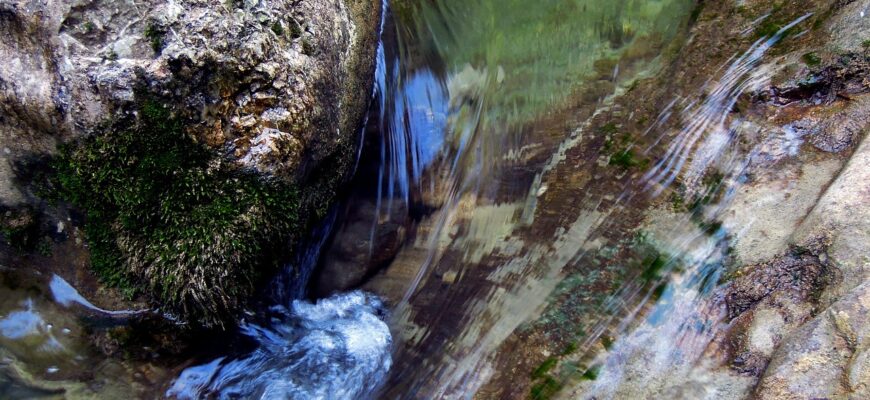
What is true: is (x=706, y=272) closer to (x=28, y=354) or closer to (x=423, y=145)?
(x=423, y=145)

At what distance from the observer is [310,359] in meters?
3.95

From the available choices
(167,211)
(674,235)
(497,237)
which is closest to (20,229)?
(167,211)

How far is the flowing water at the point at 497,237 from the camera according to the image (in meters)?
3.50

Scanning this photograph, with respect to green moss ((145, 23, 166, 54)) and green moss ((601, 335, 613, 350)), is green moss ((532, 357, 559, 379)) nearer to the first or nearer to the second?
green moss ((601, 335, 613, 350))

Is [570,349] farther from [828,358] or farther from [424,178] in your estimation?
[424,178]

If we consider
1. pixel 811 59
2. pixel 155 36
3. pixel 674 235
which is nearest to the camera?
pixel 155 36

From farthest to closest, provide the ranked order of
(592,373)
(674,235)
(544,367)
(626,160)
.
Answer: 1. (626,160)
2. (674,235)
3. (544,367)
4. (592,373)

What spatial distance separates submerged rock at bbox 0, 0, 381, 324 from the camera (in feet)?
10.5

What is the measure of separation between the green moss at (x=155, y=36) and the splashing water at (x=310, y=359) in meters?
1.83

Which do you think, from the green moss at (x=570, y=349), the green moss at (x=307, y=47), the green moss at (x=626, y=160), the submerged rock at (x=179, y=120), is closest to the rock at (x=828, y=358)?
the green moss at (x=570, y=349)

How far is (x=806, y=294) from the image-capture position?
2936 millimetres

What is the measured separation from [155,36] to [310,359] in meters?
2.16

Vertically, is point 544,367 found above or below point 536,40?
below

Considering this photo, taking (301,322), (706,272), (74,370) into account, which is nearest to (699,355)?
(706,272)
